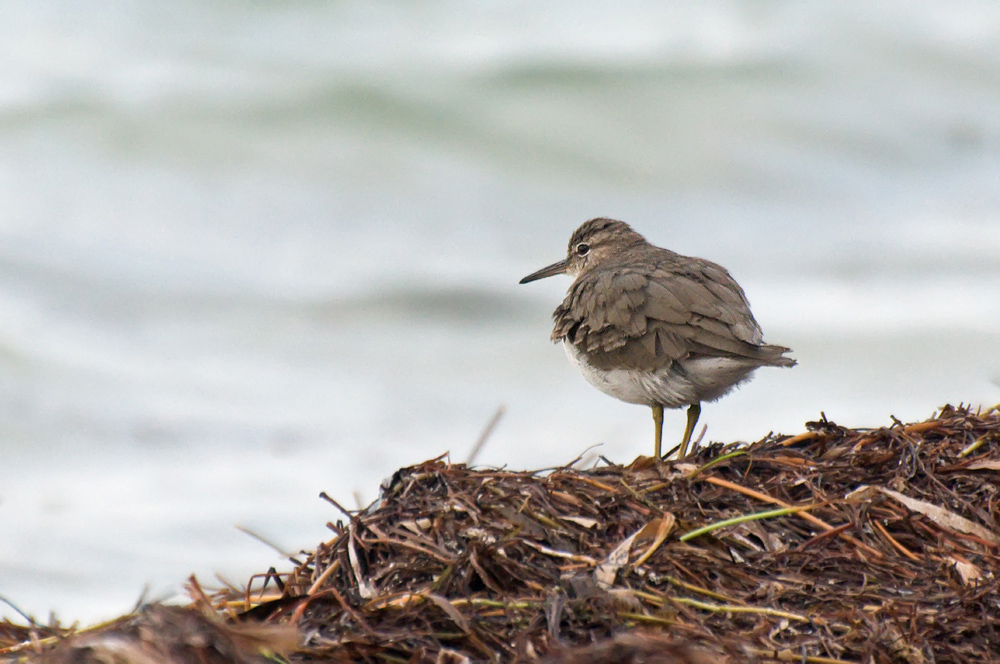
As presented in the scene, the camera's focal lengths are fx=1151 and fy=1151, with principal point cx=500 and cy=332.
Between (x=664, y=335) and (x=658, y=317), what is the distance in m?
0.10

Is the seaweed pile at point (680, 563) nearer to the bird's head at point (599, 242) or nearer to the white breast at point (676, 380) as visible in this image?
the white breast at point (676, 380)

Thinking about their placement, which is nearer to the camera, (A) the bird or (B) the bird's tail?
(B) the bird's tail

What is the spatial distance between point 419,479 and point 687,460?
0.94 m

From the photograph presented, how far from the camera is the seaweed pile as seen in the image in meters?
2.66

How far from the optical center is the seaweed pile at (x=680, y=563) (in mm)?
2664

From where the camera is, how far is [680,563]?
304cm

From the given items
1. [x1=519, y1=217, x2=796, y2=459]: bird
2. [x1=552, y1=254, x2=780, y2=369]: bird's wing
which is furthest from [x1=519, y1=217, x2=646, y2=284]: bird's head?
[x1=552, y1=254, x2=780, y2=369]: bird's wing

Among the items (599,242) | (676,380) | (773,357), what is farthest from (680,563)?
(599,242)

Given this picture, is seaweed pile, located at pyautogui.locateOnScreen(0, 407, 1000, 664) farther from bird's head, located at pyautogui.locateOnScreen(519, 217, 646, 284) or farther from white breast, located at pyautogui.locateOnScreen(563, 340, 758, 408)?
bird's head, located at pyautogui.locateOnScreen(519, 217, 646, 284)

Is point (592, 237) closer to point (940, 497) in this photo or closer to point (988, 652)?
point (940, 497)

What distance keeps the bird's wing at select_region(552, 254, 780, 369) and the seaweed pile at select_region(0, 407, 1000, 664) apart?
136 cm

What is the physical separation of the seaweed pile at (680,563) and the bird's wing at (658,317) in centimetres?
136

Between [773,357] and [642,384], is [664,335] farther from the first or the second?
[773,357]

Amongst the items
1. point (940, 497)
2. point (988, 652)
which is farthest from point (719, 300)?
point (988, 652)
